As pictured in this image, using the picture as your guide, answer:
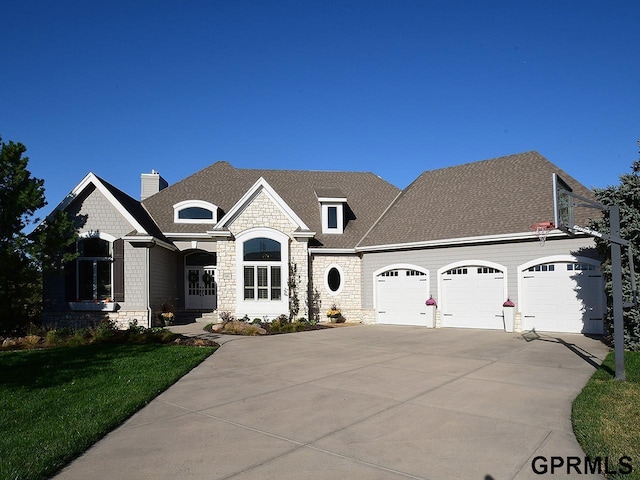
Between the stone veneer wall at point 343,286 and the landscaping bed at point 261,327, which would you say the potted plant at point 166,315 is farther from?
the stone veneer wall at point 343,286

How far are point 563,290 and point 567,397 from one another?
9621mm

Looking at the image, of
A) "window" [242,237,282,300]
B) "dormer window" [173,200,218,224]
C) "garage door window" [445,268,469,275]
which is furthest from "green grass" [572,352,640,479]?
"dormer window" [173,200,218,224]

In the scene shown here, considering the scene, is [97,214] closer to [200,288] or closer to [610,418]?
[200,288]

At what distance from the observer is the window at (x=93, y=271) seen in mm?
18750

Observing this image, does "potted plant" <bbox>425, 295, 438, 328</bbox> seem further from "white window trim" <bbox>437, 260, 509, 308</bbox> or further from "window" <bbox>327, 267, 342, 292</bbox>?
"window" <bbox>327, 267, 342, 292</bbox>

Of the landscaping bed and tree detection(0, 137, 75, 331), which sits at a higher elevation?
tree detection(0, 137, 75, 331)

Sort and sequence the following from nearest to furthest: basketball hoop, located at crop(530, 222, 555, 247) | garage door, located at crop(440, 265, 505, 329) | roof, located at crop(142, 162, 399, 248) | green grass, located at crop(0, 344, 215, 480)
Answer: green grass, located at crop(0, 344, 215, 480)
basketball hoop, located at crop(530, 222, 555, 247)
garage door, located at crop(440, 265, 505, 329)
roof, located at crop(142, 162, 399, 248)

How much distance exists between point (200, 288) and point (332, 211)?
7.63 meters

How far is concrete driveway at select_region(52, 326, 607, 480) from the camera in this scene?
5.16 meters

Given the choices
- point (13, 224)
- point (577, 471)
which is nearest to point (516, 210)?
point (577, 471)

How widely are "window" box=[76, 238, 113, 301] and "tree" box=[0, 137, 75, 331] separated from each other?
78.2 inches

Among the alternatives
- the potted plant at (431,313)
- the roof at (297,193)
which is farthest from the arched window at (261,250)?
the potted plant at (431,313)

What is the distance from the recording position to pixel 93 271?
62.1 feet

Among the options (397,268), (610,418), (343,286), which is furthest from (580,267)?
(610,418)
